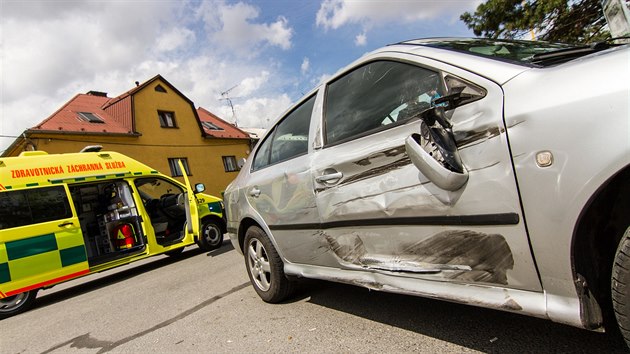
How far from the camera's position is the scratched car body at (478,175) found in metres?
1.41

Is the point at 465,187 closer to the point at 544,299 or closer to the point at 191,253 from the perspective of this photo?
the point at 544,299

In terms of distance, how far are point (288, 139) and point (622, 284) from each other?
8.00 ft

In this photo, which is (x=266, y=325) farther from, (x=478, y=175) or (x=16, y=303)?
(x=16, y=303)

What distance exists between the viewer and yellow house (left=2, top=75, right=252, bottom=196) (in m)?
17.8

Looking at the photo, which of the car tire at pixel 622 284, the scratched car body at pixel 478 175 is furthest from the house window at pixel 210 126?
the car tire at pixel 622 284

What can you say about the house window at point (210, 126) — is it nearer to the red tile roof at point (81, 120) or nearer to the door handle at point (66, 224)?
the red tile roof at point (81, 120)

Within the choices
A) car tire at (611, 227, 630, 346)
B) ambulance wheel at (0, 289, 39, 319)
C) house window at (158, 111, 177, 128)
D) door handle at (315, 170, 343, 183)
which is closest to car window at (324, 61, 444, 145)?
door handle at (315, 170, 343, 183)

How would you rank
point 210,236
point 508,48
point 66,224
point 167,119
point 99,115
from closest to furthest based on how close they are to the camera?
point 508,48
point 66,224
point 210,236
point 99,115
point 167,119

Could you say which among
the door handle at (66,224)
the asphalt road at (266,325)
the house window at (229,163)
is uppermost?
the house window at (229,163)

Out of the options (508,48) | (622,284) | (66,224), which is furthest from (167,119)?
(622,284)

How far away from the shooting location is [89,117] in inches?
805

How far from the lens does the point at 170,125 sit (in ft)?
76.2

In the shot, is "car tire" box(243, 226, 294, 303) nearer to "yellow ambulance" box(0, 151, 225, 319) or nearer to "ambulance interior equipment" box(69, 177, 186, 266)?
"yellow ambulance" box(0, 151, 225, 319)

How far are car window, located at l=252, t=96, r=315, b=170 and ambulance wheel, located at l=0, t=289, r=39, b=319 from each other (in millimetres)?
4502
